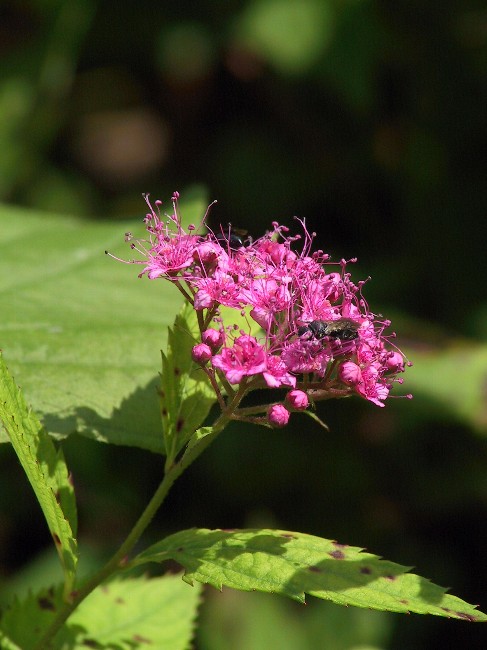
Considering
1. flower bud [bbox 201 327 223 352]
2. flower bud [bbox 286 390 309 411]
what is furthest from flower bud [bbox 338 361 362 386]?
flower bud [bbox 201 327 223 352]

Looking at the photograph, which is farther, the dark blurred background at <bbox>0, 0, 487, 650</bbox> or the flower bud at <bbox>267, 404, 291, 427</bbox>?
the dark blurred background at <bbox>0, 0, 487, 650</bbox>

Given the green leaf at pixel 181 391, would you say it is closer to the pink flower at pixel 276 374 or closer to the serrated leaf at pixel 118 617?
the pink flower at pixel 276 374

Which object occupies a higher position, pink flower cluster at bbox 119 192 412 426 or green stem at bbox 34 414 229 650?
pink flower cluster at bbox 119 192 412 426

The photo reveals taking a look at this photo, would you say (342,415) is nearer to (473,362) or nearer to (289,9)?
(473,362)

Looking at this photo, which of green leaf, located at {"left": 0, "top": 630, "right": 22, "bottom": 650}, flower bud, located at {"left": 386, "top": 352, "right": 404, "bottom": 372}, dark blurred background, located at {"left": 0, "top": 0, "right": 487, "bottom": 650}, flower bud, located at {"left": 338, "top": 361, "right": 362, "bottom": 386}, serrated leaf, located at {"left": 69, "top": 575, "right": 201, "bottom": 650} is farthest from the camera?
dark blurred background, located at {"left": 0, "top": 0, "right": 487, "bottom": 650}

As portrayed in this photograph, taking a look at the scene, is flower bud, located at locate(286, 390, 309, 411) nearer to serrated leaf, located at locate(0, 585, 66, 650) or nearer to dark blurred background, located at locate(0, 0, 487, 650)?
serrated leaf, located at locate(0, 585, 66, 650)

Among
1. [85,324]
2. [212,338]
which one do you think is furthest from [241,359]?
[85,324]
